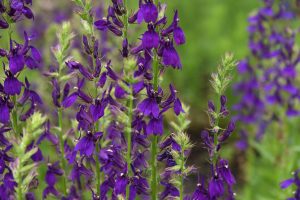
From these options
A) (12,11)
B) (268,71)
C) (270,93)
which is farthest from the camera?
(270,93)

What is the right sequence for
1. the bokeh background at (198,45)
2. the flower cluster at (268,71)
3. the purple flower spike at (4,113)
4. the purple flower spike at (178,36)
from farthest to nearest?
the bokeh background at (198,45)
the flower cluster at (268,71)
the purple flower spike at (4,113)
the purple flower spike at (178,36)

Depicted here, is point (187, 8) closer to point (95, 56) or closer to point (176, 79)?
point (176, 79)

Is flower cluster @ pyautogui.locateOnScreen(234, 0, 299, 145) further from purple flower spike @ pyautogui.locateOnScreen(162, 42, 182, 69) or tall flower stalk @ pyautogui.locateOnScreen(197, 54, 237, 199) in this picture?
purple flower spike @ pyautogui.locateOnScreen(162, 42, 182, 69)

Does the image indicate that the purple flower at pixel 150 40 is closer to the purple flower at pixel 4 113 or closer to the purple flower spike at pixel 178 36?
the purple flower spike at pixel 178 36

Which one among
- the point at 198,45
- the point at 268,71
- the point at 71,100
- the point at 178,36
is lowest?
the point at 71,100

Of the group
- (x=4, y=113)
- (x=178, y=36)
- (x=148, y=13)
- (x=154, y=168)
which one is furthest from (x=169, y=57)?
(x=4, y=113)

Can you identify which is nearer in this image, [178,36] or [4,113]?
[178,36]

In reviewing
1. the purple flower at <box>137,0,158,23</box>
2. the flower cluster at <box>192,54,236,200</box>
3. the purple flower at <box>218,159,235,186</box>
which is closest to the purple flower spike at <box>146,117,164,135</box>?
the flower cluster at <box>192,54,236,200</box>

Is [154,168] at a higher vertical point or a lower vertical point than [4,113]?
higher

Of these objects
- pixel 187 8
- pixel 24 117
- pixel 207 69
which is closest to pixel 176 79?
pixel 207 69

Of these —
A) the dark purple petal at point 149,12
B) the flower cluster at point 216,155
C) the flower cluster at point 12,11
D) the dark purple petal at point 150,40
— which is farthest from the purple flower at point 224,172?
the flower cluster at point 12,11

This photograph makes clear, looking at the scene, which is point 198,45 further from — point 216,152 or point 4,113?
point 4,113
